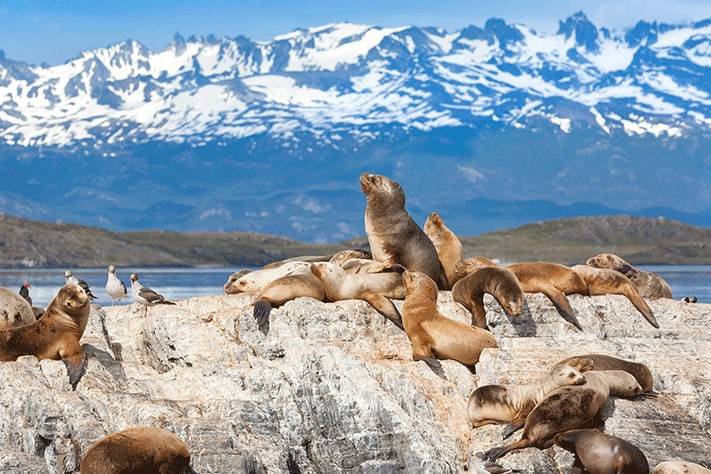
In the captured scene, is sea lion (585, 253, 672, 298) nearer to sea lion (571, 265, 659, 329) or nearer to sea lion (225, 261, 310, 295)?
sea lion (571, 265, 659, 329)

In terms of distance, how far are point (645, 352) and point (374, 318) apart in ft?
11.3

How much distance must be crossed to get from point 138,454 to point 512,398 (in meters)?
4.22

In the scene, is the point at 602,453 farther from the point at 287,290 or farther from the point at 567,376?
the point at 287,290

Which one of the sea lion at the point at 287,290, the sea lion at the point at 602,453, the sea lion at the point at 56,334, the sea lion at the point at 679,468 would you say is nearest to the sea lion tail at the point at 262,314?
the sea lion at the point at 287,290

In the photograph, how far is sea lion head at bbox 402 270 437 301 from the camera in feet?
60.7

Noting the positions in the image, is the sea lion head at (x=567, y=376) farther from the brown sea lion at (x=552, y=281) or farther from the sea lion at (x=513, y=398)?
the brown sea lion at (x=552, y=281)

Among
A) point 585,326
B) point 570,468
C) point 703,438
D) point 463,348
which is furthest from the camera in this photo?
point 585,326

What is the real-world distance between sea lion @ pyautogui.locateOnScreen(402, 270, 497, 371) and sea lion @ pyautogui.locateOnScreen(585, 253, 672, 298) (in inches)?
193

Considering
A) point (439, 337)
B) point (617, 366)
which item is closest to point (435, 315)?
point (439, 337)

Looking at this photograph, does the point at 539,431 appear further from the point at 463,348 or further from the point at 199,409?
the point at 199,409

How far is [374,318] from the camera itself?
18.4m

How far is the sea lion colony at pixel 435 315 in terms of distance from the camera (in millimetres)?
14828

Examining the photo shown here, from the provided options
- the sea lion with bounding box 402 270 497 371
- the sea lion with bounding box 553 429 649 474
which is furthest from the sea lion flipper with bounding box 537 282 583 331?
the sea lion with bounding box 553 429 649 474

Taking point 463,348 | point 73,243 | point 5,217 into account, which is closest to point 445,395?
point 463,348
